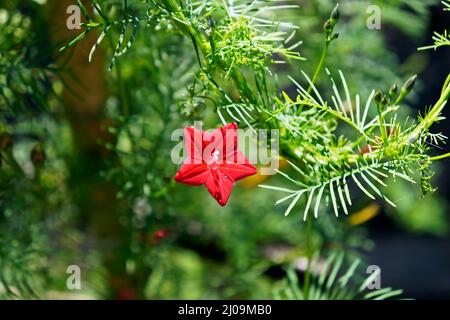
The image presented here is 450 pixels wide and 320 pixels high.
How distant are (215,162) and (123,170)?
0.27m

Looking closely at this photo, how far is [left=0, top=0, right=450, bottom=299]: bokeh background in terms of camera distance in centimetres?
82

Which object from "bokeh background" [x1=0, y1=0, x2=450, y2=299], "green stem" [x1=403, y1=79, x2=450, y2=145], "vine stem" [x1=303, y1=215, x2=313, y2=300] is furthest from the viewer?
"bokeh background" [x1=0, y1=0, x2=450, y2=299]

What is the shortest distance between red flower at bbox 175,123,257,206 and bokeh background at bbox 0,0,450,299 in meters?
0.07

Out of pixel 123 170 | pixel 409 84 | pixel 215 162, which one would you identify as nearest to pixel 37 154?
pixel 123 170

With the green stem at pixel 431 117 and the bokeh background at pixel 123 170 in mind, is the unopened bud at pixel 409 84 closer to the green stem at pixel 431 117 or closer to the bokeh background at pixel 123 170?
the green stem at pixel 431 117

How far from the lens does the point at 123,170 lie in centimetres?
83

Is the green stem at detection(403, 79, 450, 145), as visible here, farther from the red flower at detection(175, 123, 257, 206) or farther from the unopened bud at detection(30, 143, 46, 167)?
the unopened bud at detection(30, 143, 46, 167)

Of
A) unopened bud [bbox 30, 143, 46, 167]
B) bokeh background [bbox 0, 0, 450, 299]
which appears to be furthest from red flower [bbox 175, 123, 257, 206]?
unopened bud [bbox 30, 143, 46, 167]

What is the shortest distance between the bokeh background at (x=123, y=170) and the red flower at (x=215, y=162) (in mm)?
71

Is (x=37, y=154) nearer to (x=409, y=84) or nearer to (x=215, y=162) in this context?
(x=215, y=162)

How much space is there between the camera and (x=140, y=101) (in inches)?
36.4
